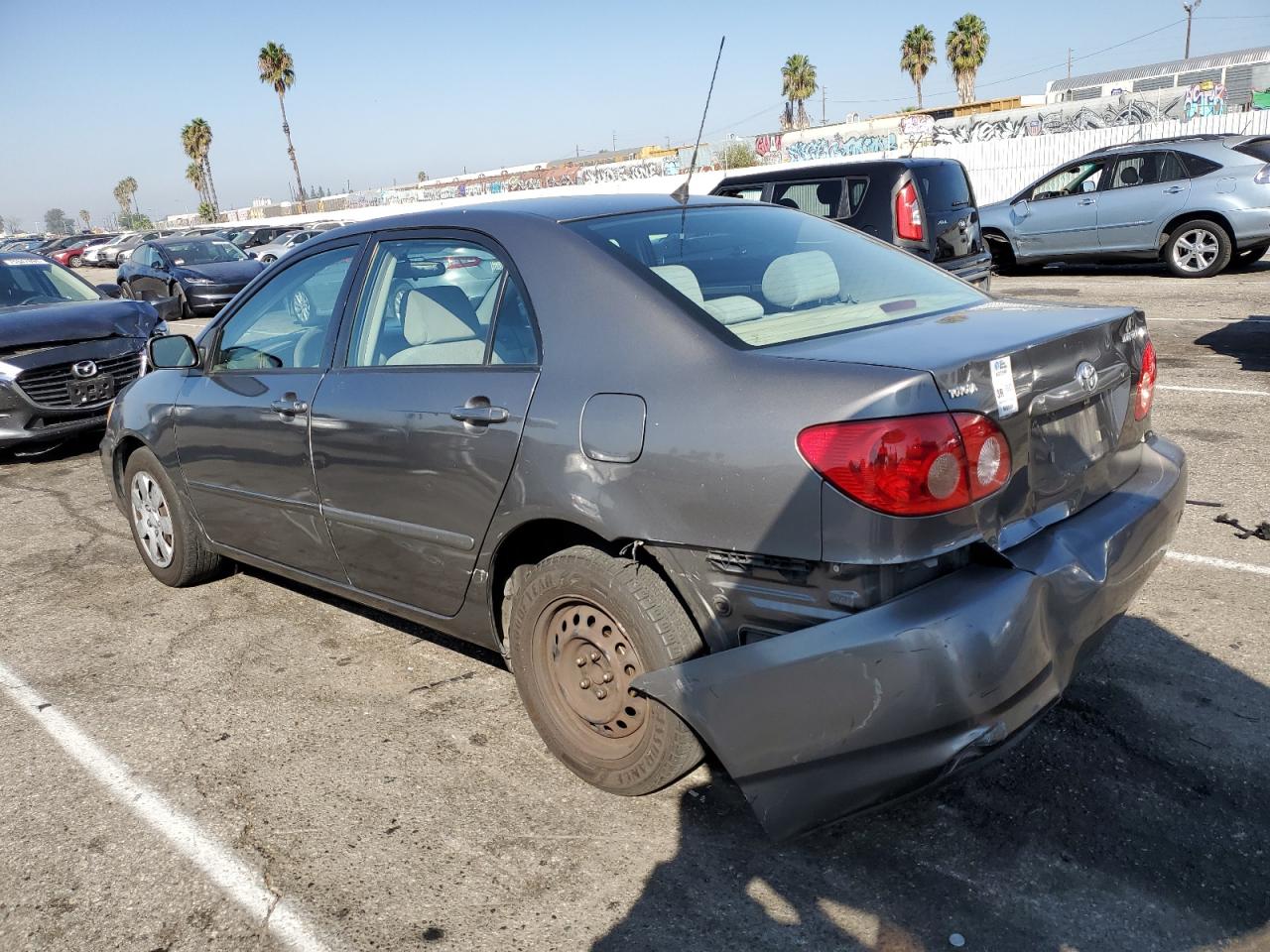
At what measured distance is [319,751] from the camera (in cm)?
342

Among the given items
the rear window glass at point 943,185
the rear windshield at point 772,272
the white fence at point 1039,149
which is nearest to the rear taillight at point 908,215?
the rear window glass at point 943,185

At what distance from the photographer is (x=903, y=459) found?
2.29 metres

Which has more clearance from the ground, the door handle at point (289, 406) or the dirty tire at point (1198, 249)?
the door handle at point (289, 406)

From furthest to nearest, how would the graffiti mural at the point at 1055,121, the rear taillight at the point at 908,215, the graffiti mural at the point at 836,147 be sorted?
the graffiti mural at the point at 836,147 < the graffiti mural at the point at 1055,121 < the rear taillight at the point at 908,215

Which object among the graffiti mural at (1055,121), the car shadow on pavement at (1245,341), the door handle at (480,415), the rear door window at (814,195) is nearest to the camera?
the door handle at (480,415)

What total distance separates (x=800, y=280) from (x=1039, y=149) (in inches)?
869

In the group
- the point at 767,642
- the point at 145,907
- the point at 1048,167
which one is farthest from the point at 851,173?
the point at 1048,167

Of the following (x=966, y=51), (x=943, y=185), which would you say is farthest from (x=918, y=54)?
(x=943, y=185)

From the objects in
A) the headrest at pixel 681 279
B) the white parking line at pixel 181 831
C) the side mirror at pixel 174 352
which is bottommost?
the white parking line at pixel 181 831

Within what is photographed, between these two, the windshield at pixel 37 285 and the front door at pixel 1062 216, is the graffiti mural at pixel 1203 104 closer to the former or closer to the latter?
the front door at pixel 1062 216

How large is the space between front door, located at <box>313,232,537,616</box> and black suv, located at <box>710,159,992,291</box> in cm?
597

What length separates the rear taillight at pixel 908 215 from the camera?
28.8ft

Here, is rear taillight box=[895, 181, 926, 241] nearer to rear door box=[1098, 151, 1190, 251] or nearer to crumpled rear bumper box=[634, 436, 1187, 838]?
rear door box=[1098, 151, 1190, 251]

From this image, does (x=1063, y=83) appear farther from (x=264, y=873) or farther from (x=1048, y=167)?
(x=264, y=873)
